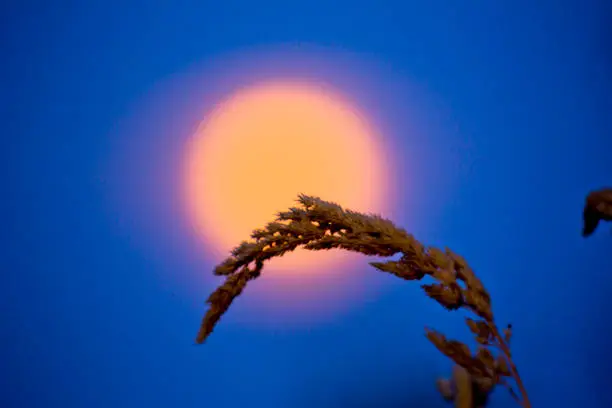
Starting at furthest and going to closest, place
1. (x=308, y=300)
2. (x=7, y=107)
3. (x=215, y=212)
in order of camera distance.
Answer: (x=7, y=107)
(x=215, y=212)
(x=308, y=300)

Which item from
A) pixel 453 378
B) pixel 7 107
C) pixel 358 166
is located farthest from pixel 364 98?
pixel 7 107

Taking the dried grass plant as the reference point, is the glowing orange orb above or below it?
above

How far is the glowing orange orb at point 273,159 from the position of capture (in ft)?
7.05

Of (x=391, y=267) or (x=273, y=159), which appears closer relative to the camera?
(x=391, y=267)

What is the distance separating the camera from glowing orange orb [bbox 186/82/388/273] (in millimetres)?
2148

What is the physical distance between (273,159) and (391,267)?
1.62 m

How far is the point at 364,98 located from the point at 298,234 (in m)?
1.65

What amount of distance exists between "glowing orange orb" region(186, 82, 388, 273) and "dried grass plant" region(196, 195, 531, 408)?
1458 mm

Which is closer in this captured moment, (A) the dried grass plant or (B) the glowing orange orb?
(A) the dried grass plant

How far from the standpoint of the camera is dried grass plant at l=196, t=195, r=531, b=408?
616mm

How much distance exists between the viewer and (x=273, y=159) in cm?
221

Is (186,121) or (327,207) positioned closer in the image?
(327,207)

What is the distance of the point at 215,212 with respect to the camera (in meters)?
2.16

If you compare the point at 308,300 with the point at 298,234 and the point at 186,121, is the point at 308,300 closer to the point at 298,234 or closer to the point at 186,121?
the point at 186,121
